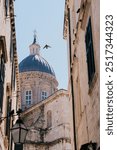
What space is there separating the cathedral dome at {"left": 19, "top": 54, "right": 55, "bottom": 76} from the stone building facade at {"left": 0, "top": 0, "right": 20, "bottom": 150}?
103ft

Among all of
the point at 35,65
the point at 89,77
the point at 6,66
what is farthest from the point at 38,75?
the point at 89,77

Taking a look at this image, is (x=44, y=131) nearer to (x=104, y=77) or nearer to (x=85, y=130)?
(x=85, y=130)

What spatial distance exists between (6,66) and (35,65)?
132 ft

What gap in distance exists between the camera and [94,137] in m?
8.55

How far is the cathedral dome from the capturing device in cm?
5434

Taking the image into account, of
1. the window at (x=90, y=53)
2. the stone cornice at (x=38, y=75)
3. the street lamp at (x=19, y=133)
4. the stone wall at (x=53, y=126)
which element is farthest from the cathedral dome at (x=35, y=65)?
the street lamp at (x=19, y=133)

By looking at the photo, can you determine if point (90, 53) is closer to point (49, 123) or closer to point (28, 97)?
point (49, 123)

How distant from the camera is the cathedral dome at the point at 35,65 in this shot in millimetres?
54344

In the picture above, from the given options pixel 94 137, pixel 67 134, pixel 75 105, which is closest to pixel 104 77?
pixel 94 137

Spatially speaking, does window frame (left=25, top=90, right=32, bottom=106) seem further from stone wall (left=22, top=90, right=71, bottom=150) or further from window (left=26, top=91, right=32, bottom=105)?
stone wall (left=22, top=90, right=71, bottom=150)

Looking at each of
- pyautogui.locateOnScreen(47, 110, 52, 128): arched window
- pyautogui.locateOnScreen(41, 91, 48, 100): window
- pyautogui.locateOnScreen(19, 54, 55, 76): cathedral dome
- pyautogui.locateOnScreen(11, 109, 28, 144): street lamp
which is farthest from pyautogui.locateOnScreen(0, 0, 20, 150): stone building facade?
pyautogui.locateOnScreen(19, 54, 55, 76): cathedral dome

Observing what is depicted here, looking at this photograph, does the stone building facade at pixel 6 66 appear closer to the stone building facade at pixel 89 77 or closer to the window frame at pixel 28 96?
the stone building facade at pixel 89 77

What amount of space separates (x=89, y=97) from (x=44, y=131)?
93.3 feet

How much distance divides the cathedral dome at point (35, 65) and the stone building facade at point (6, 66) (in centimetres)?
3129
